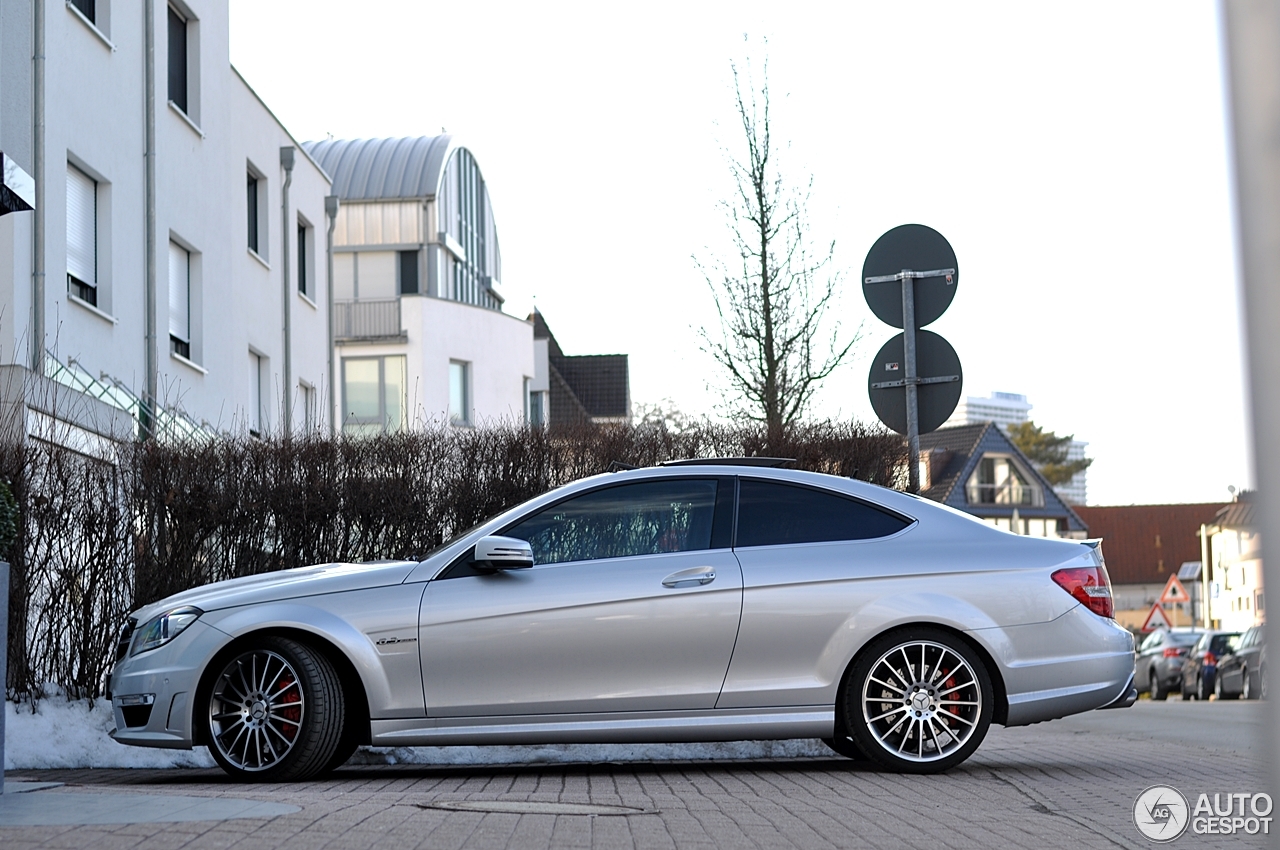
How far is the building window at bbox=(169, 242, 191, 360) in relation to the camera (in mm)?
21016

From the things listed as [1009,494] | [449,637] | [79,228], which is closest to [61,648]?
[449,637]

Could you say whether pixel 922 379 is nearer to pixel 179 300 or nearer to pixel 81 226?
pixel 81 226

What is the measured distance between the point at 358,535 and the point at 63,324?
695 centimetres

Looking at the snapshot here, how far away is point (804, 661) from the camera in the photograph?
24.2ft

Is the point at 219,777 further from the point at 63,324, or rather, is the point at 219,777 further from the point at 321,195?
the point at 321,195

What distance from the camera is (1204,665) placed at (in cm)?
2997

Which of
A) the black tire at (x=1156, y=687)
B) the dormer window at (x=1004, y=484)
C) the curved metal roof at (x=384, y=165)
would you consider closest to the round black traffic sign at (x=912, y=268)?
the black tire at (x=1156, y=687)

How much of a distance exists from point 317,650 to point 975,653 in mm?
3299

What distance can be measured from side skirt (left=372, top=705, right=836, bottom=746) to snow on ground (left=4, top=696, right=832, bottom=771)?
1.56m

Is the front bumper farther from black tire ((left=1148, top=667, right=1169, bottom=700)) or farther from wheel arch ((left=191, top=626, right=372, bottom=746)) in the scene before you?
black tire ((left=1148, top=667, right=1169, bottom=700))

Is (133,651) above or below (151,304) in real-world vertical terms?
below

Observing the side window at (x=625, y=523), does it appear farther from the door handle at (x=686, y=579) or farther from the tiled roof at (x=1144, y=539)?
the tiled roof at (x=1144, y=539)

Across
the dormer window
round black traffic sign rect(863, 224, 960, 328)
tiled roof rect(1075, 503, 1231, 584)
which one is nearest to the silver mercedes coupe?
round black traffic sign rect(863, 224, 960, 328)

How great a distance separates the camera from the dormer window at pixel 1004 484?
2908 inches
